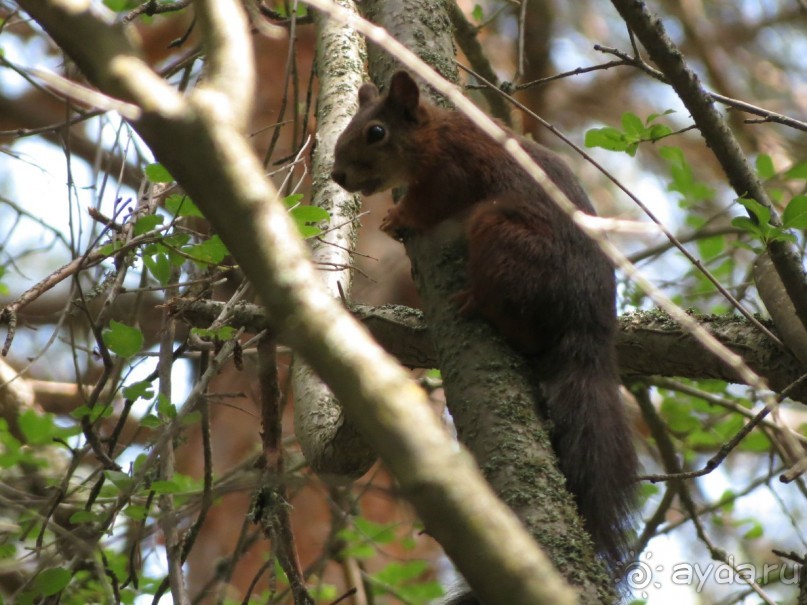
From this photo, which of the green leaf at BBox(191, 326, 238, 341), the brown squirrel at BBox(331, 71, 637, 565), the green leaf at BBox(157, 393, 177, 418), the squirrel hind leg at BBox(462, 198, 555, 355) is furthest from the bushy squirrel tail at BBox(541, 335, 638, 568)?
the green leaf at BBox(157, 393, 177, 418)

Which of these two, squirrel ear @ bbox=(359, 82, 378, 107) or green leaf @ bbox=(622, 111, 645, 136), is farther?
squirrel ear @ bbox=(359, 82, 378, 107)

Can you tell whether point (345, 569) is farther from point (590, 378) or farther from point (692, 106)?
point (692, 106)

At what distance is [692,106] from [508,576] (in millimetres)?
1695

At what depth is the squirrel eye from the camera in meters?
3.56

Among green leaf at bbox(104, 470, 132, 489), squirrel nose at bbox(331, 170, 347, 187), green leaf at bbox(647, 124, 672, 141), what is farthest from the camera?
squirrel nose at bbox(331, 170, 347, 187)

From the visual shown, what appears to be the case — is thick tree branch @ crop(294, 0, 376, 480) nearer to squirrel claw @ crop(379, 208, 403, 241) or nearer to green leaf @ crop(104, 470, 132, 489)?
squirrel claw @ crop(379, 208, 403, 241)

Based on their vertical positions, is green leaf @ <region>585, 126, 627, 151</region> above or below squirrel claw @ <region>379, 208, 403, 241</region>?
below

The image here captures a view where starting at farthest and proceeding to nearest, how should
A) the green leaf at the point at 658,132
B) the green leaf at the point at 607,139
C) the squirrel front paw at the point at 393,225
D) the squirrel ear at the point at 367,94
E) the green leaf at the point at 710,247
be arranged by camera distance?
the green leaf at the point at 710,247, the squirrel ear at the point at 367,94, the squirrel front paw at the point at 393,225, the green leaf at the point at 607,139, the green leaf at the point at 658,132

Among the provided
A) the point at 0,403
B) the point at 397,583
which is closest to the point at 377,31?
the point at 0,403

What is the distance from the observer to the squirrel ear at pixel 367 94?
3661mm

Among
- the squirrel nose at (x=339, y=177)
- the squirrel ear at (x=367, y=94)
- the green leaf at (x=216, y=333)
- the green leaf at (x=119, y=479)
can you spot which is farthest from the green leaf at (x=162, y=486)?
the squirrel ear at (x=367, y=94)

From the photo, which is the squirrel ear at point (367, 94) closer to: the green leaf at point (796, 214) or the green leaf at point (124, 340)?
the green leaf at point (124, 340)

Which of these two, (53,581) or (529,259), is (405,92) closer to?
(529,259)

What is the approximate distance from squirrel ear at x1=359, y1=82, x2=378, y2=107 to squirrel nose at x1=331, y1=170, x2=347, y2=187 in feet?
1.22
